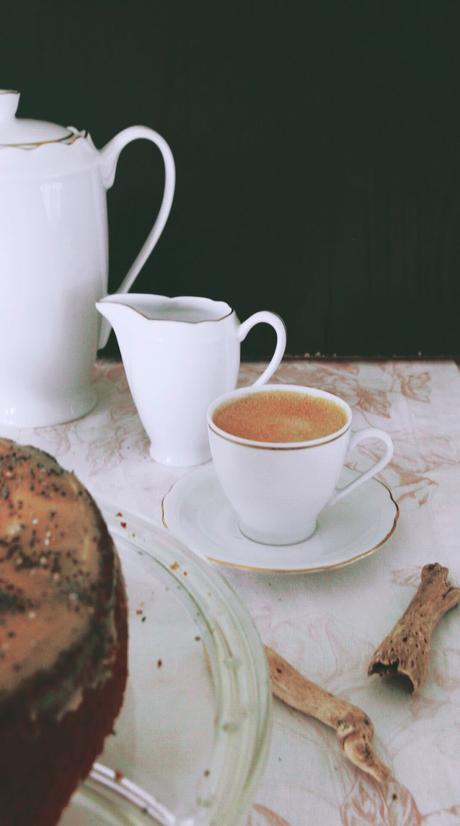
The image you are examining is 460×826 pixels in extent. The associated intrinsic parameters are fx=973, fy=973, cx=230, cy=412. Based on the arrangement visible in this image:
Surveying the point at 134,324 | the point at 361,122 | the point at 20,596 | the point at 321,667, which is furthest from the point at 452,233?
the point at 20,596

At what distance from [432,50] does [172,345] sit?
0.49 m

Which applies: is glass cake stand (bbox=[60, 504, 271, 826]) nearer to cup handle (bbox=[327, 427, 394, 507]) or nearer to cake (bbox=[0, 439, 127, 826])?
cake (bbox=[0, 439, 127, 826])

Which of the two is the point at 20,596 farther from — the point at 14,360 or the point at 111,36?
the point at 111,36

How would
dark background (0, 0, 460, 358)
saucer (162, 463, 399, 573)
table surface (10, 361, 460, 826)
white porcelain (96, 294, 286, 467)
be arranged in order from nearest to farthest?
table surface (10, 361, 460, 826)
saucer (162, 463, 399, 573)
white porcelain (96, 294, 286, 467)
dark background (0, 0, 460, 358)

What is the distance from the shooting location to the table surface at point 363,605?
46 centimetres

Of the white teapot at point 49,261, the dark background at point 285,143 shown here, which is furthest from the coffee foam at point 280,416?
the dark background at point 285,143

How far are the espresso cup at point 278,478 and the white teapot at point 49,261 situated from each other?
246mm

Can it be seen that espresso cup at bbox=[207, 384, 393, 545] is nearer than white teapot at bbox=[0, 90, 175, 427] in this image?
Yes

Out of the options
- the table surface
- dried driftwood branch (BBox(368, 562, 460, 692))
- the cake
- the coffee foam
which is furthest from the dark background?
the cake

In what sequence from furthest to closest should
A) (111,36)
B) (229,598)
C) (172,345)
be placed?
(111,36), (172,345), (229,598)

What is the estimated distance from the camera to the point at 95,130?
41.7 inches

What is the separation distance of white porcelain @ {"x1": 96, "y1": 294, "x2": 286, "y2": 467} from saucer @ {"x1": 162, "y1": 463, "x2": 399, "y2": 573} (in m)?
0.08

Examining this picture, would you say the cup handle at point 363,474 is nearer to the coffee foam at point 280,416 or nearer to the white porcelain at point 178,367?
the coffee foam at point 280,416

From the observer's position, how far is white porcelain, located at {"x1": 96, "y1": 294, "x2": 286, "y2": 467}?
779 millimetres
